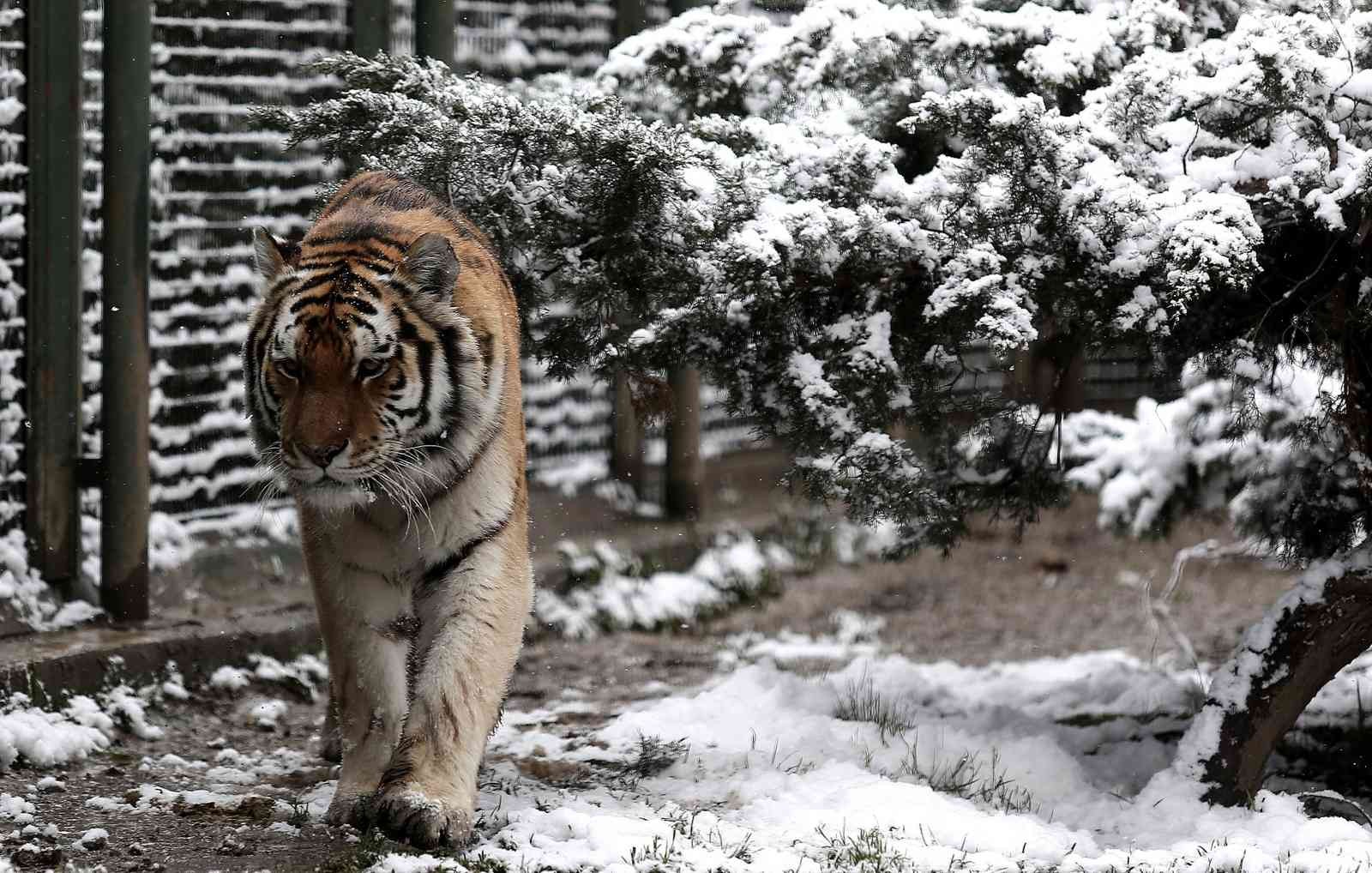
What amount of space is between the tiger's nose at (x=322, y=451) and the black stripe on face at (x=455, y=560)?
43cm

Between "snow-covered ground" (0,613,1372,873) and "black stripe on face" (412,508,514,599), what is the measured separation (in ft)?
1.81

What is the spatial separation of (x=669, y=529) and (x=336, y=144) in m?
3.88

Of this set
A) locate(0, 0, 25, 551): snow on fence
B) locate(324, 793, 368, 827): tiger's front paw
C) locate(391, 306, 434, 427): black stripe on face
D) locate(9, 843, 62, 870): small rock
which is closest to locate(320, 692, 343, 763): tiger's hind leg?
locate(324, 793, 368, 827): tiger's front paw

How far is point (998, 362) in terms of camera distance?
12.8 ft

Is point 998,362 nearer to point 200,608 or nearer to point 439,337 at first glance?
point 439,337

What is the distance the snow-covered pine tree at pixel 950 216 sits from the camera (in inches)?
151

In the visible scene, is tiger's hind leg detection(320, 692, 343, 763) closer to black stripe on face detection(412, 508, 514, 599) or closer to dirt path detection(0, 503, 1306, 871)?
dirt path detection(0, 503, 1306, 871)

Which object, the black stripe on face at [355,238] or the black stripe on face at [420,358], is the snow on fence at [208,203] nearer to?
the black stripe on face at [355,238]

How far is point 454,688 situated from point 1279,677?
2.13 metres

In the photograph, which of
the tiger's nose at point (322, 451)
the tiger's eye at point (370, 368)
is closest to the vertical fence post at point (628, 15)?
the tiger's eye at point (370, 368)

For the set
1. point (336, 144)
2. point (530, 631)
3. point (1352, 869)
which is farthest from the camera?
point (530, 631)

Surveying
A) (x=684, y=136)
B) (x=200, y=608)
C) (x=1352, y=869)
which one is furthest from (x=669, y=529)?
(x=1352, y=869)

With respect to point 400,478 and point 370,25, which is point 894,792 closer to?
point 400,478

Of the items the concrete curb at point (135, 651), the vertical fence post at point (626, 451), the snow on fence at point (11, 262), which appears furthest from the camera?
the vertical fence post at point (626, 451)
